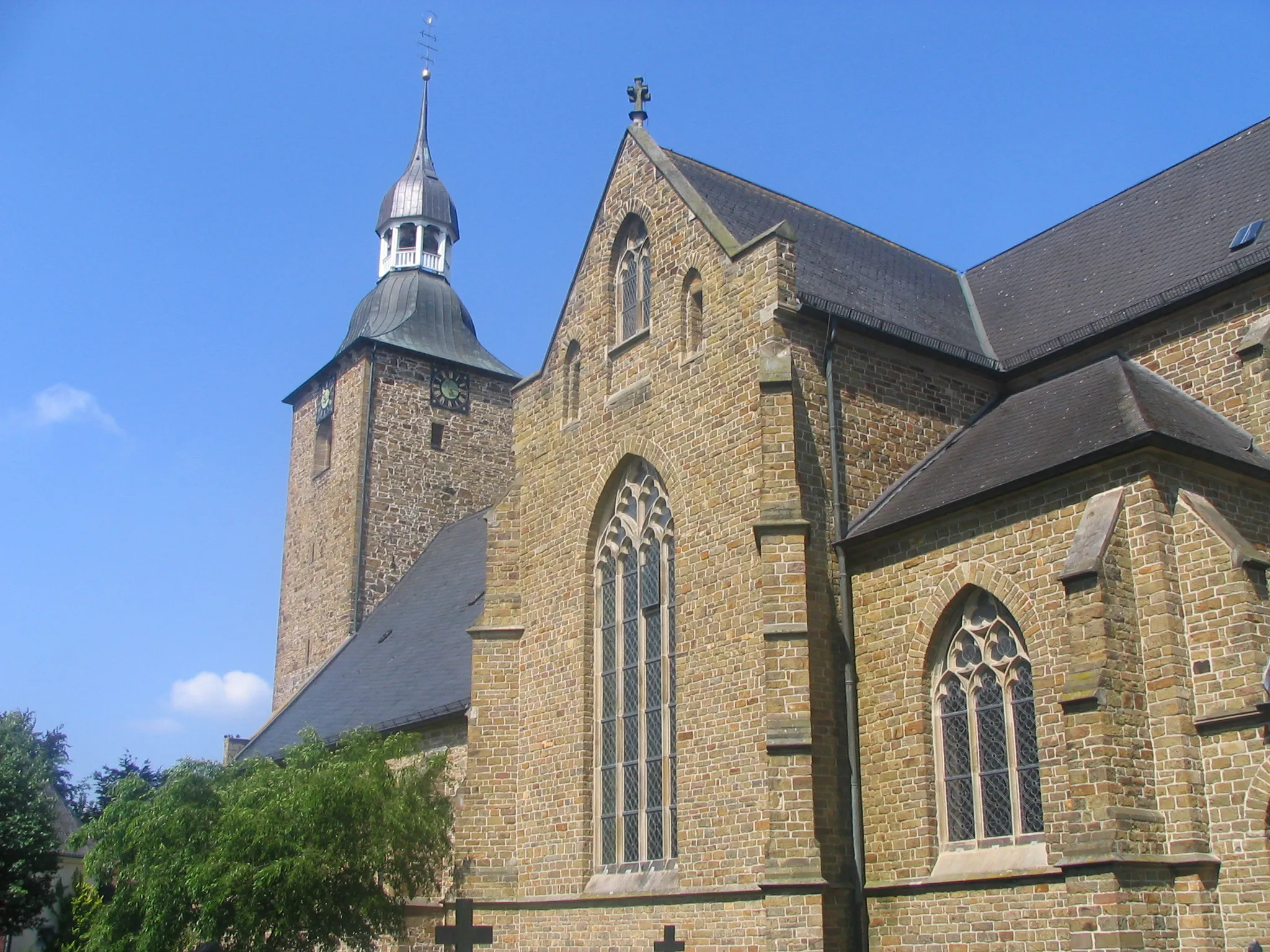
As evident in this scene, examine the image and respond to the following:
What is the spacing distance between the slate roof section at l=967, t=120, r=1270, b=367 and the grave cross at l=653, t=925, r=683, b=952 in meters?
9.27

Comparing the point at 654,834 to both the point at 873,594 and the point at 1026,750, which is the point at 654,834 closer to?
the point at 873,594

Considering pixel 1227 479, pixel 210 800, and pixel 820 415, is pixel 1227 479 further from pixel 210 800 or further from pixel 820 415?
pixel 210 800

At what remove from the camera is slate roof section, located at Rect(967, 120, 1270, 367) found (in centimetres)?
1773

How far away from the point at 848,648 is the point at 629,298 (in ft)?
22.0

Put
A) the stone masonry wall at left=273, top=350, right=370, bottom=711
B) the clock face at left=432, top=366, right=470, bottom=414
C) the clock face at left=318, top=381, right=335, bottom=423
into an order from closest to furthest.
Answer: the stone masonry wall at left=273, top=350, right=370, bottom=711, the clock face at left=432, top=366, right=470, bottom=414, the clock face at left=318, top=381, right=335, bottom=423

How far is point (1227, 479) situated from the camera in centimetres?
1346

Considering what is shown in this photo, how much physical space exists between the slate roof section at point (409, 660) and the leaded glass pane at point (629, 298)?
20.9ft

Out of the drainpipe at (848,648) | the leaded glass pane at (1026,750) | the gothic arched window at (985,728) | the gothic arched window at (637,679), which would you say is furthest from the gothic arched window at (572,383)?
the leaded glass pane at (1026,750)

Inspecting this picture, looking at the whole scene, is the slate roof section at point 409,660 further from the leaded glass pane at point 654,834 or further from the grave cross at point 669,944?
the grave cross at point 669,944

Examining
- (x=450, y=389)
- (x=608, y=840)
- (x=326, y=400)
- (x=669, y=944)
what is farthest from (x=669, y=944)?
(x=326, y=400)

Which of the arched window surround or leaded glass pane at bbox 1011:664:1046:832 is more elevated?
the arched window surround

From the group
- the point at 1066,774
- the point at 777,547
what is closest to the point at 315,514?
the point at 777,547

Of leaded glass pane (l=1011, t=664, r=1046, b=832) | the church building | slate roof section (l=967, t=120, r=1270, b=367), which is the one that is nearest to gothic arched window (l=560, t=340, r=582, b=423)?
the church building

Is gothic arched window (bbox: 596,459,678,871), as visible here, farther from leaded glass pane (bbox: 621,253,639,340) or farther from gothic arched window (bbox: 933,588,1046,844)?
gothic arched window (bbox: 933,588,1046,844)
